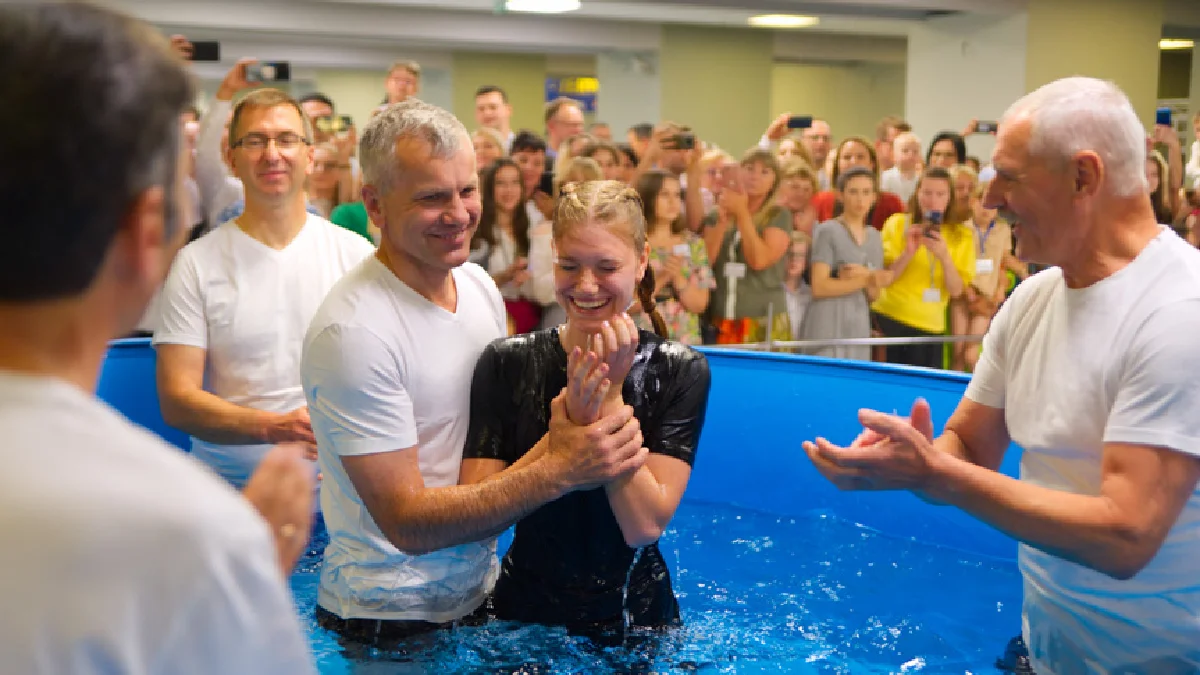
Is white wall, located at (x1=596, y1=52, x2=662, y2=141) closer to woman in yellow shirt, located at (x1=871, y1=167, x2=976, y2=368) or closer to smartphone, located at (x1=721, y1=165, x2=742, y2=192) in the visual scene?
woman in yellow shirt, located at (x1=871, y1=167, x2=976, y2=368)

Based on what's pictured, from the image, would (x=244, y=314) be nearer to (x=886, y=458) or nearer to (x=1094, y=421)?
(x=886, y=458)

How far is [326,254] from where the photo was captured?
3623 mm

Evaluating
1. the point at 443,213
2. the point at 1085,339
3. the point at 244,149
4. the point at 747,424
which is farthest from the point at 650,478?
the point at 747,424

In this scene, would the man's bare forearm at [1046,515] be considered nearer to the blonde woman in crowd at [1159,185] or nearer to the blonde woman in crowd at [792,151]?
the blonde woman in crowd at [1159,185]

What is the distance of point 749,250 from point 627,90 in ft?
41.8

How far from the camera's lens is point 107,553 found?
2.80 ft

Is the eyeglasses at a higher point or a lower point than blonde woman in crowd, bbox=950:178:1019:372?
higher

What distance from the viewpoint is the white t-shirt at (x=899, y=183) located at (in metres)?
8.76

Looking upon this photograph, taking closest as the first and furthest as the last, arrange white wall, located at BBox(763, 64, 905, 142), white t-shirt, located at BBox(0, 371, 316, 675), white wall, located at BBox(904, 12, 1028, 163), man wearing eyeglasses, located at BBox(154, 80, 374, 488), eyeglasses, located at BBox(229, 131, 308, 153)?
white t-shirt, located at BBox(0, 371, 316, 675) < man wearing eyeglasses, located at BBox(154, 80, 374, 488) < eyeglasses, located at BBox(229, 131, 308, 153) < white wall, located at BBox(904, 12, 1028, 163) < white wall, located at BBox(763, 64, 905, 142)

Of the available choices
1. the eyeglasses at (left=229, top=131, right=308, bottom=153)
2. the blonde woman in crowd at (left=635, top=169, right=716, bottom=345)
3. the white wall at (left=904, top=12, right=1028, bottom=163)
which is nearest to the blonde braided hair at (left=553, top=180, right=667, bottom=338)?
the eyeglasses at (left=229, top=131, right=308, bottom=153)

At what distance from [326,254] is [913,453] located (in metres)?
2.17

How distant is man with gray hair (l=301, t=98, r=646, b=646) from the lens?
2328mm

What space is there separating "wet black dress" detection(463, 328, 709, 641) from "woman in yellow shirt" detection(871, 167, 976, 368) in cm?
Answer: 439

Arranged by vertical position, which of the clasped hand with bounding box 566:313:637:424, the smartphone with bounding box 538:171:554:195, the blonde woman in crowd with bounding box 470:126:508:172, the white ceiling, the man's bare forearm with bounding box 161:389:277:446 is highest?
the white ceiling
